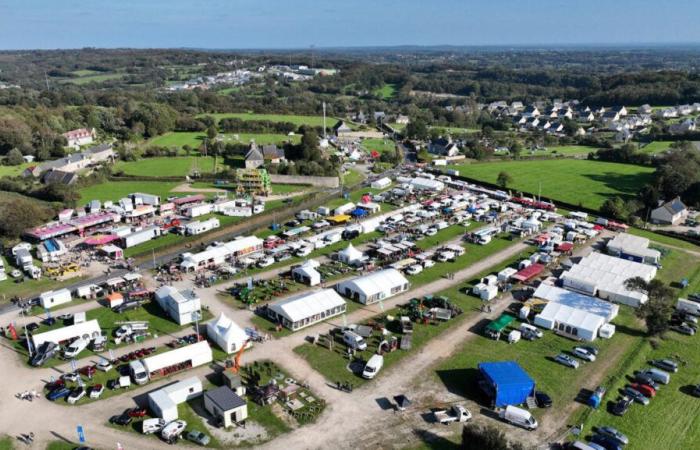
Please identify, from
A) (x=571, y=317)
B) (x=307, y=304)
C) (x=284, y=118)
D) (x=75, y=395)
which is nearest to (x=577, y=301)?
(x=571, y=317)

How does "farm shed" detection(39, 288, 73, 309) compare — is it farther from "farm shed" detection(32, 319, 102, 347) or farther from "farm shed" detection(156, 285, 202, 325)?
"farm shed" detection(156, 285, 202, 325)

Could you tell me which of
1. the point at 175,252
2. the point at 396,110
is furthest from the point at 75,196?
the point at 396,110

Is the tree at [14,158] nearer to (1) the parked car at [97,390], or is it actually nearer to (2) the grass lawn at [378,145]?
(2) the grass lawn at [378,145]

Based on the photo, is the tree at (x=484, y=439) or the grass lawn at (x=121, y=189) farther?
the grass lawn at (x=121, y=189)

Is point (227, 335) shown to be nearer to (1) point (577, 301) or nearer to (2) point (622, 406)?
(2) point (622, 406)

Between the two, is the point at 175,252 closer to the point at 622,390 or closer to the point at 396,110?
the point at 622,390

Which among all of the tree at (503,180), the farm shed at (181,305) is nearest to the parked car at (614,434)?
the farm shed at (181,305)
